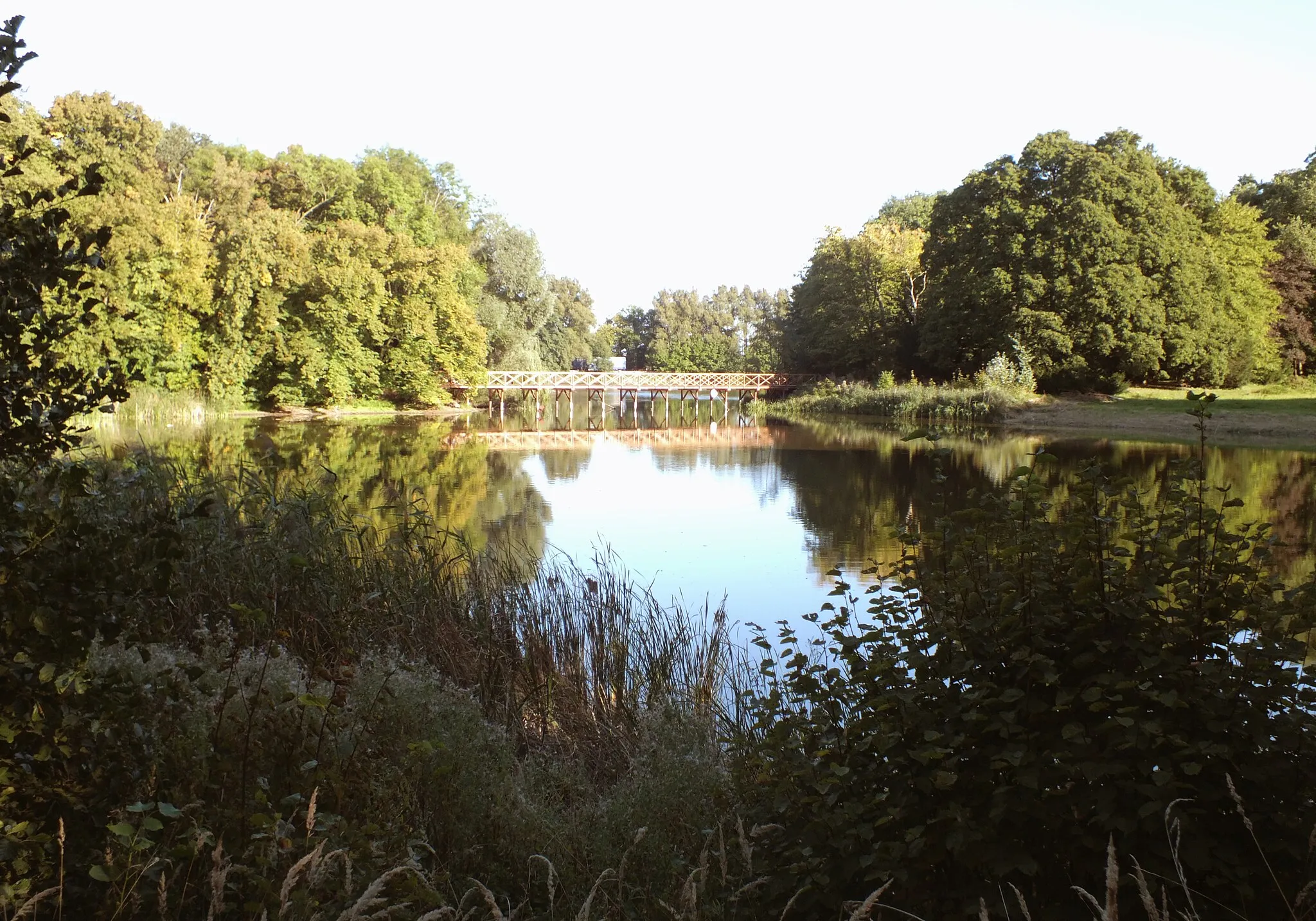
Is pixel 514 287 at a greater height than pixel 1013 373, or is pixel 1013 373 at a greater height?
pixel 514 287

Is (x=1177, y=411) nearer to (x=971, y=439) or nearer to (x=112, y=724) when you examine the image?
(x=971, y=439)

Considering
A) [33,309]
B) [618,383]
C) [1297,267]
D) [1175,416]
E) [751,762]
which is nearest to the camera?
[33,309]

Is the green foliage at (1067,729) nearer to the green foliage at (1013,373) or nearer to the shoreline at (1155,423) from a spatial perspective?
the shoreline at (1155,423)

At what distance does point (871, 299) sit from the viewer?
48.2m

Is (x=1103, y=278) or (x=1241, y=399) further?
(x=1103, y=278)

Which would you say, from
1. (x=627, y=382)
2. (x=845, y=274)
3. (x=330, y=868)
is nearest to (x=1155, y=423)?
(x=845, y=274)

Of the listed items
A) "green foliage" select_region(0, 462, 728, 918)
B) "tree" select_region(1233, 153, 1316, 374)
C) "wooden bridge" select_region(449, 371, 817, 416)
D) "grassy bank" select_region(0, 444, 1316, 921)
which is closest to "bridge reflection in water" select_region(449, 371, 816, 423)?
"wooden bridge" select_region(449, 371, 817, 416)

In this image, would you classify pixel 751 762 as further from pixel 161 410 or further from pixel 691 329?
pixel 691 329

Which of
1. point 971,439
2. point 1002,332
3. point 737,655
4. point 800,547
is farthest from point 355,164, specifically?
point 737,655

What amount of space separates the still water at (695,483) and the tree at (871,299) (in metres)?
14.0

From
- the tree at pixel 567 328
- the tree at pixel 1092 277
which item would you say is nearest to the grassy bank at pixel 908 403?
→ the tree at pixel 1092 277

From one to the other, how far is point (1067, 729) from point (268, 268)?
3643 centimetres

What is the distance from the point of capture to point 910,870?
107 inches

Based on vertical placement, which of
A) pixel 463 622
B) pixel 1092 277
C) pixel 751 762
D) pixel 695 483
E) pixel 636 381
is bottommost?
pixel 695 483
